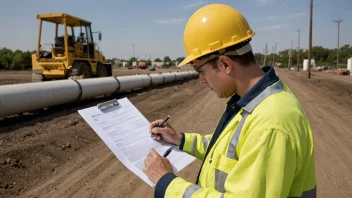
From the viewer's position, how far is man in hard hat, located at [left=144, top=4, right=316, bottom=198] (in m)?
1.22

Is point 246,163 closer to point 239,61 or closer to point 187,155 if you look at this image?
point 239,61

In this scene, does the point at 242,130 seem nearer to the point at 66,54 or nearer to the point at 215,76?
the point at 215,76

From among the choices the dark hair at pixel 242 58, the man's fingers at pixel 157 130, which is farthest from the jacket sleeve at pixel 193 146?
the dark hair at pixel 242 58

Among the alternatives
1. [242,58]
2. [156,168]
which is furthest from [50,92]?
[242,58]

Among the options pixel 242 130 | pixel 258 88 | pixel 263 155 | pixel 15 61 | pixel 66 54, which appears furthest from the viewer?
pixel 15 61

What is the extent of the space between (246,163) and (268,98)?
13.4 inches

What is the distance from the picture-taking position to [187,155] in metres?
2.16

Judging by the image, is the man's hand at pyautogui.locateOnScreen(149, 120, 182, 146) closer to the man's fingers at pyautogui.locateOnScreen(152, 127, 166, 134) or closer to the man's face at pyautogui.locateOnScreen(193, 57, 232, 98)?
the man's fingers at pyautogui.locateOnScreen(152, 127, 166, 134)

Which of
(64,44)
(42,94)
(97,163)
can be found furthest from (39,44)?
(97,163)

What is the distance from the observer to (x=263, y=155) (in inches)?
47.7

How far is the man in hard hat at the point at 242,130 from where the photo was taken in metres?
1.22

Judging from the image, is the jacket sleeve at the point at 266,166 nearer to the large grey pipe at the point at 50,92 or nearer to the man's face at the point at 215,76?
the man's face at the point at 215,76

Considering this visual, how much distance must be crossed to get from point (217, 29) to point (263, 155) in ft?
2.39

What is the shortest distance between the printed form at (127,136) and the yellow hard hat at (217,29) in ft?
2.48
